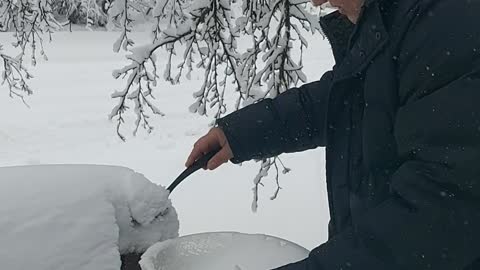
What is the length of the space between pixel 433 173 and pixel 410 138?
0.27 ft

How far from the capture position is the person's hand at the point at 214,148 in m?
1.65

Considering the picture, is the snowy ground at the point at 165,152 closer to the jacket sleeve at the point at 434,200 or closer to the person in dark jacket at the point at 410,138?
the person in dark jacket at the point at 410,138

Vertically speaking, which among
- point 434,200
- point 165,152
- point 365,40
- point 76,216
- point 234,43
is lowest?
point 165,152

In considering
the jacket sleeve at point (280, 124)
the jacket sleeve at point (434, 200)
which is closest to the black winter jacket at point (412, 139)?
the jacket sleeve at point (434, 200)

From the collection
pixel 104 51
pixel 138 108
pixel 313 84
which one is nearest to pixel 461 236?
pixel 313 84

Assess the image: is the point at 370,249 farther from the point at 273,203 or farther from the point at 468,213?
the point at 273,203

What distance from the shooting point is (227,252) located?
1388 mm

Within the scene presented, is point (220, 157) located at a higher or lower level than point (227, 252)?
higher

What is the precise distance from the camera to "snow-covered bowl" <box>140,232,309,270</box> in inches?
52.3

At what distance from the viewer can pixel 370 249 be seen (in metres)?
1.06

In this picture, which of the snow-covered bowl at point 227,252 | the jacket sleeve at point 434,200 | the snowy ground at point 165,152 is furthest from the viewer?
the snowy ground at point 165,152

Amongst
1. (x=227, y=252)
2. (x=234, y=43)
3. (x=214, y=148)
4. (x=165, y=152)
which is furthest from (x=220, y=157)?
(x=165, y=152)

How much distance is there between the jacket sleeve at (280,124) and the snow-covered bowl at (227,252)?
1.10 ft

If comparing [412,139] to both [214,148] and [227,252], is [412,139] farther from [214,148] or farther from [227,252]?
[214,148]
